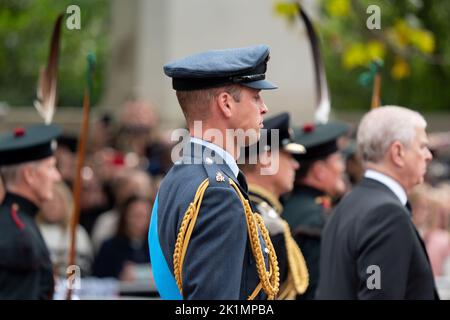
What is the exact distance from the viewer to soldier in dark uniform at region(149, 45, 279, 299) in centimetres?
399

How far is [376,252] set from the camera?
5375 mm

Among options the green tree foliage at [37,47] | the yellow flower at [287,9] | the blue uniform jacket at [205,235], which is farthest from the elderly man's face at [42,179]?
the green tree foliage at [37,47]

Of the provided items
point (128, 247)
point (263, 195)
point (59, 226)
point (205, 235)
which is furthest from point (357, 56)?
point (205, 235)

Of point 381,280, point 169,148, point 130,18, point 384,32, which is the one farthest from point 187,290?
point 130,18

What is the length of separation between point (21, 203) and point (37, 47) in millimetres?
19524

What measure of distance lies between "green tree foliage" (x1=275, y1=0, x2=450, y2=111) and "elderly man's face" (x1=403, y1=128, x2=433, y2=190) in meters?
2.64

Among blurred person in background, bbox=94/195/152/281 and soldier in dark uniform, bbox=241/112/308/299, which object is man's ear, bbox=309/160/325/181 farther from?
blurred person in background, bbox=94/195/152/281

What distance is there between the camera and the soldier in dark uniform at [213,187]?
399 cm

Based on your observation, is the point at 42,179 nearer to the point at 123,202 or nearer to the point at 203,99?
the point at 203,99

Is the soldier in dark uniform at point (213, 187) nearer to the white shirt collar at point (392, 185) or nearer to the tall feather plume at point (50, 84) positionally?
the white shirt collar at point (392, 185)

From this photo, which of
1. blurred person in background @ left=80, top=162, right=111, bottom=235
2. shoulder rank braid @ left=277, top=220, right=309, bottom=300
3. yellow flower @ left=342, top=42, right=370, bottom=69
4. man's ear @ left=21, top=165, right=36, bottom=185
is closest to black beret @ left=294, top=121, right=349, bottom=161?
shoulder rank braid @ left=277, top=220, right=309, bottom=300

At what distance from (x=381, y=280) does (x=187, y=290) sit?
157 cm

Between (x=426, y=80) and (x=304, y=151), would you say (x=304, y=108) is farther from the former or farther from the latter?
(x=426, y=80)
